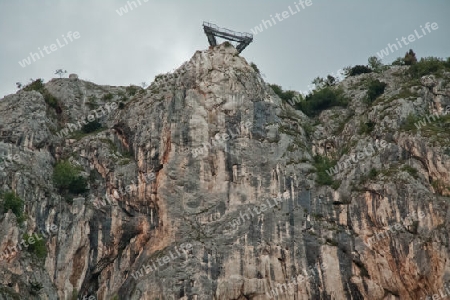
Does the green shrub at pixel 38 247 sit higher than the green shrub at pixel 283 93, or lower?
lower

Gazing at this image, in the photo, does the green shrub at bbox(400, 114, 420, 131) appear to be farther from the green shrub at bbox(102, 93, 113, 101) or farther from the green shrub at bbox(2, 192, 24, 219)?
the green shrub at bbox(2, 192, 24, 219)

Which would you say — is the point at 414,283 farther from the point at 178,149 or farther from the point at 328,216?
the point at 178,149

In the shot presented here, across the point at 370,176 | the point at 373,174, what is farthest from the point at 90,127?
the point at 373,174

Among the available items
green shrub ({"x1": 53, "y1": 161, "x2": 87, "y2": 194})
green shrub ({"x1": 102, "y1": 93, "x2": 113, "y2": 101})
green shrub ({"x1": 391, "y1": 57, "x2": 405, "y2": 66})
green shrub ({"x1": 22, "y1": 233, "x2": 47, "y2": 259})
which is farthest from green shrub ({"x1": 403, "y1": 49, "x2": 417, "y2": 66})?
green shrub ({"x1": 22, "y1": 233, "x2": 47, "y2": 259})

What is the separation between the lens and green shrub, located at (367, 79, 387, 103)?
217 ft

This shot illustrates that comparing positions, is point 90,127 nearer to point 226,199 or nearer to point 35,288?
point 226,199

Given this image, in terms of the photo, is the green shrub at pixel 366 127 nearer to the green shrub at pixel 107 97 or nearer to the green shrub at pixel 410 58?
the green shrub at pixel 410 58

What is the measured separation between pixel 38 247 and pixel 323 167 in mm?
23193

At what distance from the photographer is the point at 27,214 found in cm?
5266

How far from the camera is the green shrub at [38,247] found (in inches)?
1978

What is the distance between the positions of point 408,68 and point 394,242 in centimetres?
2632

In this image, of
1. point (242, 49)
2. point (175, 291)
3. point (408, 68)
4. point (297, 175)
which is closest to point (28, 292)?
point (175, 291)

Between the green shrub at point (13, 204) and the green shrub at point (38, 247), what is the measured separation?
1.88 metres

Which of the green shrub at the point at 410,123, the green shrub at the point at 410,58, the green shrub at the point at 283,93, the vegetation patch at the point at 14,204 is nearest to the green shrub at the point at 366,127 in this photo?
the green shrub at the point at 410,123
